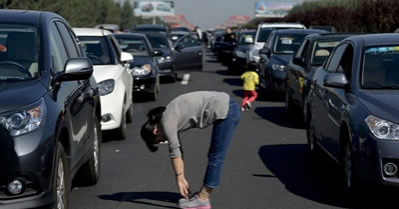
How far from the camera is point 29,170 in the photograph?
19.7 ft

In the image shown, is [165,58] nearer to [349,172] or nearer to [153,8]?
[349,172]

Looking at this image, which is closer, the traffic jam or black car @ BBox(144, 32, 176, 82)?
the traffic jam

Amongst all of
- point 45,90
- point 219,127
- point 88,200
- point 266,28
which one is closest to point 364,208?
point 219,127

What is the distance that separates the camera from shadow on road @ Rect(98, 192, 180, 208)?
26.5 feet

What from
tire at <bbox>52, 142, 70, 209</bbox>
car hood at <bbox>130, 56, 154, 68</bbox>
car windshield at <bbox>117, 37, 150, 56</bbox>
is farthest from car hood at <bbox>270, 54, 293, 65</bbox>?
tire at <bbox>52, 142, 70, 209</bbox>

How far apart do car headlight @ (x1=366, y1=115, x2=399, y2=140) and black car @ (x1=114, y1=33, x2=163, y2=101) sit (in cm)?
1132

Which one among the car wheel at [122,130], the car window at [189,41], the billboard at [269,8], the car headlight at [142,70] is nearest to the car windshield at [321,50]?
the car wheel at [122,130]

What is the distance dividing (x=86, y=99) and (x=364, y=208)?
Answer: 2.85m

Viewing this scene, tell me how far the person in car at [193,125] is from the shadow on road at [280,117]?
711 centimetres

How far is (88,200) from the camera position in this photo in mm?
8203

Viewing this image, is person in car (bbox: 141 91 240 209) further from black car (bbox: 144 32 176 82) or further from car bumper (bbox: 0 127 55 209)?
black car (bbox: 144 32 176 82)

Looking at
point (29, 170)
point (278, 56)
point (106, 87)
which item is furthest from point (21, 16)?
point (278, 56)

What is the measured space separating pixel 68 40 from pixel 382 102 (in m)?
3.14

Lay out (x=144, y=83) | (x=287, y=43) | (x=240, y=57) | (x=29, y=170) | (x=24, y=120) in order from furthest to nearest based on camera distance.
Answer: (x=240, y=57), (x=287, y=43), (x=144, y=83), (x=24, y=120), (x=29, y=170)
